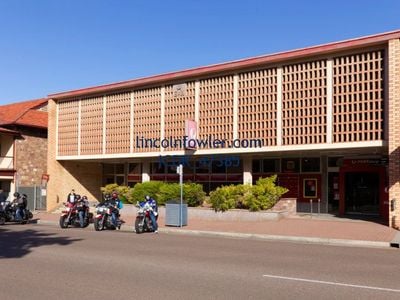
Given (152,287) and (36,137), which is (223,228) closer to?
(152,287)

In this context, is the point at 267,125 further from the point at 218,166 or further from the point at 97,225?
the point at 97,225

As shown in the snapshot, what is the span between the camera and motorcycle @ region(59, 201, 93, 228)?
21828mm

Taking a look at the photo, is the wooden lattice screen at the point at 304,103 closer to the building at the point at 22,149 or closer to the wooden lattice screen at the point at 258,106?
the wooden lattice screen at the point at 258,106

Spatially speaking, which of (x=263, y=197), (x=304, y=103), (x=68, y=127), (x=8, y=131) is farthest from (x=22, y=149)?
(x=304, y=103)

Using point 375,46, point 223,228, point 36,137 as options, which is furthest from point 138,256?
point 36,137

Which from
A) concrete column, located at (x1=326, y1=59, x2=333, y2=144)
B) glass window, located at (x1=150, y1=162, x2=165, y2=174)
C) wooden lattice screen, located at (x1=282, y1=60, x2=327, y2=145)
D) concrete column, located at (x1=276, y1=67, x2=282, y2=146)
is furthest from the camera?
glass window, located at (x1=150, y1=162, x2=165, y2=174)

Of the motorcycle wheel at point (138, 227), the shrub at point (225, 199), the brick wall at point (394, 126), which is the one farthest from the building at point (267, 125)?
the motorcycle wheel at point (138, 227)

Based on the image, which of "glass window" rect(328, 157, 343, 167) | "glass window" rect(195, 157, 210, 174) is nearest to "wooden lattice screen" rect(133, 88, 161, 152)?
"glass window" rect(195, 157, 210, 174)

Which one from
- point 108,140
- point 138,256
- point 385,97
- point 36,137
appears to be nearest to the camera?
point 138,256

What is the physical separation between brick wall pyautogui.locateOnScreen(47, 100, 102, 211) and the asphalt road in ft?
59.2

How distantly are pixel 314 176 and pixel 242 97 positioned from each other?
18.6 feet

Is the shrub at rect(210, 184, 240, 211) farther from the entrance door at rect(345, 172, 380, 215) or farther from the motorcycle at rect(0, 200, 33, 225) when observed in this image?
the motorcycle at rect(0, 200, 33, 225)

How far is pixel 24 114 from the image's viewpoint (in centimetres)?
3616

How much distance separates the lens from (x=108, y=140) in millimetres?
30656
